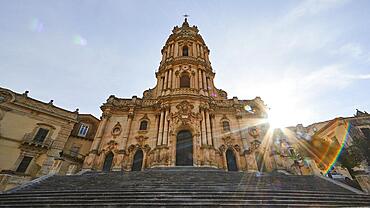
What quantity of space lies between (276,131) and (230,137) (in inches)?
232

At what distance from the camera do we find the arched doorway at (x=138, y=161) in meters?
18.8

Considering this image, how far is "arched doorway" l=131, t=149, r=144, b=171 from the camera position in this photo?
18.8m

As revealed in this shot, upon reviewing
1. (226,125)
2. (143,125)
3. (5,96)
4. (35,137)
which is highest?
(5,96)

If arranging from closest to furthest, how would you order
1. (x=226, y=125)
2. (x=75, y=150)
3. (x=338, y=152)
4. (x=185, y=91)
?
(x=338, y=152) → (x=226, y=125) → (x=75, y=150) → (x=185, y=91)

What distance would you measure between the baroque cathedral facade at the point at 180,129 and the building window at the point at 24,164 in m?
5.76

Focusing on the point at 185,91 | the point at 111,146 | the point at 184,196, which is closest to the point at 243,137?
the point at 185,91

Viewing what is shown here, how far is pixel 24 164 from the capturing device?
18391 millimetres

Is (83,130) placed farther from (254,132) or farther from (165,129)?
(254,132)

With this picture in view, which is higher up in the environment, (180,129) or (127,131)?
(180,129)

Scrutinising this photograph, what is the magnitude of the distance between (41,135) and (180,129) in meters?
Answer: 14.9

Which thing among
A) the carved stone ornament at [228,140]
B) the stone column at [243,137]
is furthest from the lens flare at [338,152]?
the carved stone ornament at [228,140]

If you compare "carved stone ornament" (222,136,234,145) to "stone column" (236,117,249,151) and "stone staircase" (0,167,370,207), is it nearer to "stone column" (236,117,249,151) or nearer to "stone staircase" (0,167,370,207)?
"stone column" (236,117,249,151)

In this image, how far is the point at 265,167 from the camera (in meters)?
19.0

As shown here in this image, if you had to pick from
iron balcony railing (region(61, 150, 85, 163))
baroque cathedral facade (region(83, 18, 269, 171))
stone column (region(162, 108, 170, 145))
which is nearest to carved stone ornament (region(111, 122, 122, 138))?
baroque cathedral facade (region(83, 18, 269, 171))
